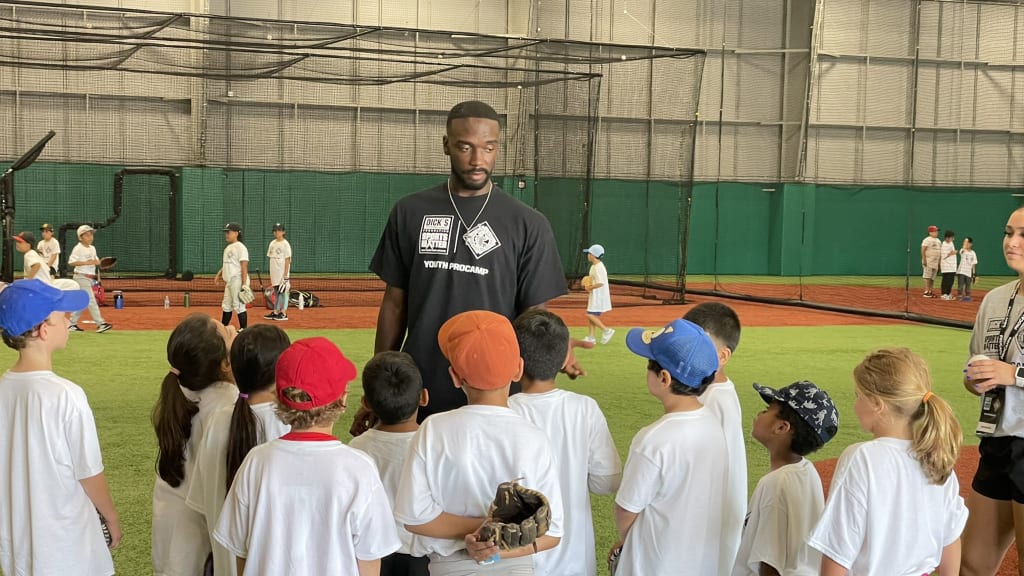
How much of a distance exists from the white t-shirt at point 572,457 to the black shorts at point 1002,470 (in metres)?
1.75

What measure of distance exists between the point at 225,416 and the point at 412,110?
25.4 metres

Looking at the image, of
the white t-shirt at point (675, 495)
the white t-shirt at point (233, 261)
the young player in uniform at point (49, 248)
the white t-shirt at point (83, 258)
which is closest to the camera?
the white t-shirt at point (675, 495)

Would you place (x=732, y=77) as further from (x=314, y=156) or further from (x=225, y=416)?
(x=225, y=416)

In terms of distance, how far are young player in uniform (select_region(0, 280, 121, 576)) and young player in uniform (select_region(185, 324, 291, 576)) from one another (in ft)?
1.11

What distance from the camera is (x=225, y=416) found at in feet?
11.6

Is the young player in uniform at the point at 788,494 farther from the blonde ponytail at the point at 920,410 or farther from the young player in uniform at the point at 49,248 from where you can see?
the young player in uniform at the point at 49,248

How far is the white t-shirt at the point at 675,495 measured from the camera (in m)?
3.22

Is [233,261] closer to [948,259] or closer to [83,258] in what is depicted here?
[83,258]

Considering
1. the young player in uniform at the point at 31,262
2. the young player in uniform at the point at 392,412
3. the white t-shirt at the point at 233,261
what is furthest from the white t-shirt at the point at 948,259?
the young player in uniform at the point at 392,412

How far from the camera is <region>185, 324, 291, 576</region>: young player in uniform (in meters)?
3.43

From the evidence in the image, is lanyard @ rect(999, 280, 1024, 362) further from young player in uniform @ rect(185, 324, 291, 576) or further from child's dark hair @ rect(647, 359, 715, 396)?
young player in uniform @ rect(185, 324, 291, 576)

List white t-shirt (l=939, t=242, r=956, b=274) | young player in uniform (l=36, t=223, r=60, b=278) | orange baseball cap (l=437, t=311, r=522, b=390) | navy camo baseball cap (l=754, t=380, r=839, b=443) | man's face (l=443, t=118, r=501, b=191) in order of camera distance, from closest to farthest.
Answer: orange baseball cap (l=437, t=311, r=522, b=390), navy camo baseball cap (l=754, t=380, r=839, b=443), man's face (l=443, t=118, r=501, b=191), young player in uniform (l=36, t=223, r=60, b=278), white t-shirt (l=939, t=242, r=956, b=274)

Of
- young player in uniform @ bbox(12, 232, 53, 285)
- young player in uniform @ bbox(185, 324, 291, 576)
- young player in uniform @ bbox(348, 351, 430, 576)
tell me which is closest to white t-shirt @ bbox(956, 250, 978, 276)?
young player in uniform @ bbox(12, 232, 53, 285)

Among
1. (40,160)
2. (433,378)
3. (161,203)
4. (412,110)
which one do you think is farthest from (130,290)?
(433,378)
